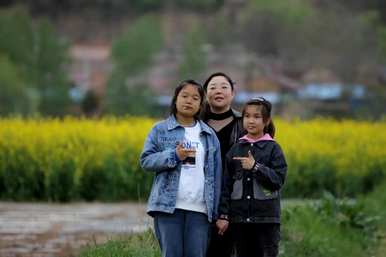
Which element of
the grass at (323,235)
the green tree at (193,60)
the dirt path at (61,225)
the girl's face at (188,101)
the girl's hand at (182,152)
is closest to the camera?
the girl's hand at (182,152)

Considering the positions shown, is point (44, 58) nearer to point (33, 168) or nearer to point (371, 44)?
point (371, 44)

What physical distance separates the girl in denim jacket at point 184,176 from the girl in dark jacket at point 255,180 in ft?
0.34

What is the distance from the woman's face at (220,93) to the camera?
543 centimetres

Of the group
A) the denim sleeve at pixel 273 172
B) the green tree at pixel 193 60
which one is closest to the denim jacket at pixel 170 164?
the denim sleeve at pixel 273 172

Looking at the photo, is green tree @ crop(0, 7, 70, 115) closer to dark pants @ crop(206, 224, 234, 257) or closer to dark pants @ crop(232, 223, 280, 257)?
dark pants @ crop(206, 224, 234, 257)

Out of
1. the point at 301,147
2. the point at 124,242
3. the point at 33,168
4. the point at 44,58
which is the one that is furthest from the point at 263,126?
the point at 44,58

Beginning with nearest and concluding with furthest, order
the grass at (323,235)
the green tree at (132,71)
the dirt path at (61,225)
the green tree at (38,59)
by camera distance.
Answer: the grass at (323,235), the dirt path at (61,225), the green tree at (38,59), the green tree at (132,71)

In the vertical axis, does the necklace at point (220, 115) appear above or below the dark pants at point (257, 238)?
above

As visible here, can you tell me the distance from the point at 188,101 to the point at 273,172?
600mm

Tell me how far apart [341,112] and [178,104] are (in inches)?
1650

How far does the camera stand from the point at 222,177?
17.4ft

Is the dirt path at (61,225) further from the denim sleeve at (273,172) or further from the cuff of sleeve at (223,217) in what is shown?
the denim sleeve at (273,172)

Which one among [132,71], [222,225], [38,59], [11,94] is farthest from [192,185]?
[132,71]

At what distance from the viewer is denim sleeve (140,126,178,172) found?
5027mm
